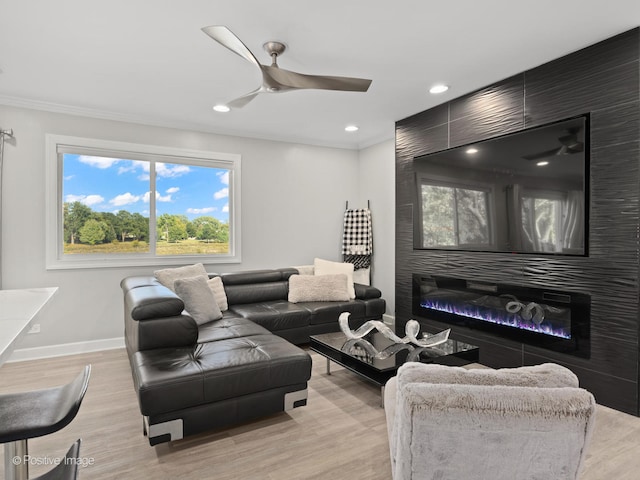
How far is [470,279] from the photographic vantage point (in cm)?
358

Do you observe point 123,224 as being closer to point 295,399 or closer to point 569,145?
point 295,399

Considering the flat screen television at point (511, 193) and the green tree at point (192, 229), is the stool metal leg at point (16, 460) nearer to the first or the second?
the flat screen television at point (511, 193)

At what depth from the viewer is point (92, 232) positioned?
4055 mm

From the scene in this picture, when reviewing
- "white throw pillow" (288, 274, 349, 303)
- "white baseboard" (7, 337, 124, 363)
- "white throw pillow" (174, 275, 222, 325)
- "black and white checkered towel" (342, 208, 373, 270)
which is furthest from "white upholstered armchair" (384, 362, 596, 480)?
"black and white checkered towel" (342, 208, 373, 270)

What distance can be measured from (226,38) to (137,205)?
2750 millimetres

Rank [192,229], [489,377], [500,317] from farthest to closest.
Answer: [192,229] < [500,317] < [489,377]

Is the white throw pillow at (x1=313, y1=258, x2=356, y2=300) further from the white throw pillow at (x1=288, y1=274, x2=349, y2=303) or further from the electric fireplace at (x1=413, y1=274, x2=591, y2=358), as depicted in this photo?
the electric fireplace at (x1=413, y1=274, x2=591, y2=358)

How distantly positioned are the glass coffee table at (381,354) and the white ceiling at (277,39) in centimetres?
218

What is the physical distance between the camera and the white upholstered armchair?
1008 millimetres

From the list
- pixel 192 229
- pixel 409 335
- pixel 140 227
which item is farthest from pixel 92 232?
pixel 409 335

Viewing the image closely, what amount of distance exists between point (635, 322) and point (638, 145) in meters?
1.13

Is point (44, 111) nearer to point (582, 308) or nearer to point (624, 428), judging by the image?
point (582, 308)

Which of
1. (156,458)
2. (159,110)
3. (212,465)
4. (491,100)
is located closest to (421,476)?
(212,465)

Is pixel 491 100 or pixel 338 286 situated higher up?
pixel 491 100
